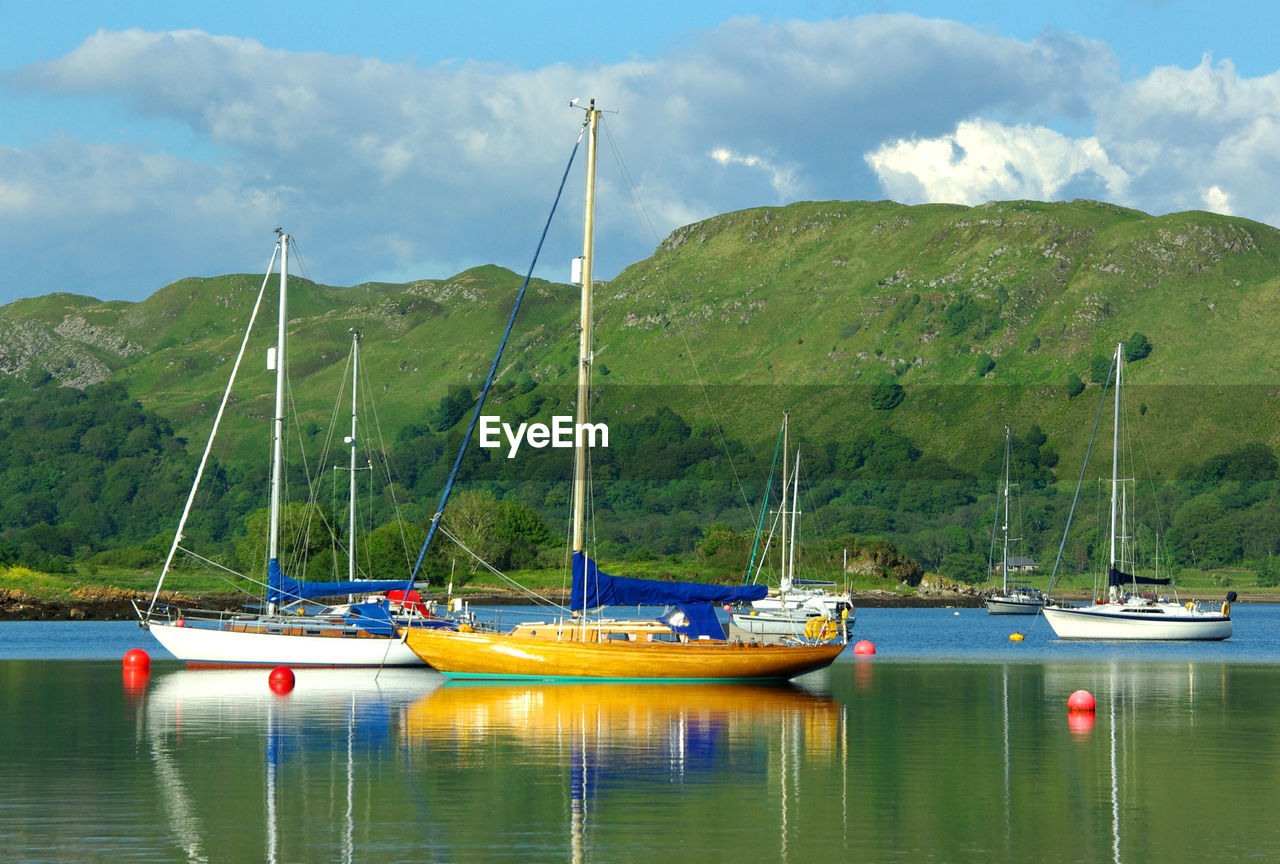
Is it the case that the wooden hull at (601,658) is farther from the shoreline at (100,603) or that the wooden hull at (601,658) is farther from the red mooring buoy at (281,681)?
the shoreline at (100,603)

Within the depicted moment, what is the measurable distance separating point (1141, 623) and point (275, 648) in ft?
153

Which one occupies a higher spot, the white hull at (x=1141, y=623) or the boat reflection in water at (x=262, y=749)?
the boat reflection in water at (x=262, y=749)

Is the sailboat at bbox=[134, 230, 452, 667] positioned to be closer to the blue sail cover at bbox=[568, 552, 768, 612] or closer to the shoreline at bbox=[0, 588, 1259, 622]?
the blue sail cover at bbox=[568, 552, 768, 612]

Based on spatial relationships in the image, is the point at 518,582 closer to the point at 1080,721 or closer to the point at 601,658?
the point at 601,658

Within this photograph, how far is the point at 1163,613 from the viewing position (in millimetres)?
78125

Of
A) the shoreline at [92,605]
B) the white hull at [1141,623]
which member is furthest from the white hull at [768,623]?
the shoreline at [92,605]

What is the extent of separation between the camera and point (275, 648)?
49.4 meters

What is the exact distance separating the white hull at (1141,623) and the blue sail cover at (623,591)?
4168cm

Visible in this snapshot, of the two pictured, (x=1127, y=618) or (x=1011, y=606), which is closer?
(x=1127, y=618)

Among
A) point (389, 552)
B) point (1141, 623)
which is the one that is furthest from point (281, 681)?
point (389, 552)

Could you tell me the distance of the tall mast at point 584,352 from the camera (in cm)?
4159

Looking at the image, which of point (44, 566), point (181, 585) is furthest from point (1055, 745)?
point (44, 566)

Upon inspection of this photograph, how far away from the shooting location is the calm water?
19172mm

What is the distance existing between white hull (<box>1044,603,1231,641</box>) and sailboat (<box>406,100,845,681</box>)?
39601mm
